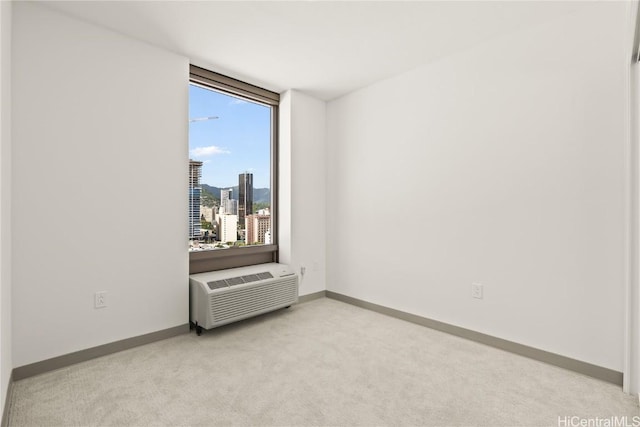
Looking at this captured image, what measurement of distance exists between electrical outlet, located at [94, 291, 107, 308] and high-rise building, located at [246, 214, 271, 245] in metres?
1.48

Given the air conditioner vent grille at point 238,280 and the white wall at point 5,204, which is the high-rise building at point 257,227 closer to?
the air conditioner vent grille at point 238,280

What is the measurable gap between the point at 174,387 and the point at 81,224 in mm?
1328

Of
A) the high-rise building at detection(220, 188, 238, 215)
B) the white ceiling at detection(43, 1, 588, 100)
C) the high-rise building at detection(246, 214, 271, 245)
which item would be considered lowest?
the high-rise building at detection(246, 214, 271, 245)

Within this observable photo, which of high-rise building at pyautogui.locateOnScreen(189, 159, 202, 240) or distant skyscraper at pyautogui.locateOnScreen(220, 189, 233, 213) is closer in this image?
high-rise building at pyautogui.locateOnScreen(189, 159, 202, 240)

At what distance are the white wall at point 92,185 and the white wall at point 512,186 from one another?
200 centimetres

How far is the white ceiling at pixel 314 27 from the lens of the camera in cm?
217

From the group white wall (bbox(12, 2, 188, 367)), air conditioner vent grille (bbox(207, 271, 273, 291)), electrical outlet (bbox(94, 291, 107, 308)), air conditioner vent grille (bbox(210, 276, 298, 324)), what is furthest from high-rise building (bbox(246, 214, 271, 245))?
electrical outlet (bbox(94, 291, 107, 308))

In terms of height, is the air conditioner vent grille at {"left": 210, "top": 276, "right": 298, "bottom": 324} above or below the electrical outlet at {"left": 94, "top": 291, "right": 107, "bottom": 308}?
below

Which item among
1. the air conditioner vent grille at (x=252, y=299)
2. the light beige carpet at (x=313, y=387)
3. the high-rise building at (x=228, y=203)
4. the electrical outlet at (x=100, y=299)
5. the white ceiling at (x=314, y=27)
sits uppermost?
the white ceiling at (x=314, y=27)

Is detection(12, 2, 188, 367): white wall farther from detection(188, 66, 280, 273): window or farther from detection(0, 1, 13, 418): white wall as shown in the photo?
detection(188, 66, 280, 273): window

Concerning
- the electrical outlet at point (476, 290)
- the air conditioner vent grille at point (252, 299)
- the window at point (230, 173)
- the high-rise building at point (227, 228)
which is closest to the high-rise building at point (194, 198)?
the window at point (230, 173)

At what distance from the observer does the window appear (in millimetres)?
3162

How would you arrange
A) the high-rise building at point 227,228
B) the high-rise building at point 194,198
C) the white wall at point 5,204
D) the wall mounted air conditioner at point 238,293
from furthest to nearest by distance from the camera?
the high-rise building at point 227,228, the high-rise building at point 194,198, the wall mounted air conditioner at point 238,293, the white wall at point 5,204

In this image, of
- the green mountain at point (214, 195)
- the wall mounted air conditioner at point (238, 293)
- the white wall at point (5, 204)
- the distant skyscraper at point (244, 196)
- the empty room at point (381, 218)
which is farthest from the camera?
the distant skyscraper at point (244, 196)
